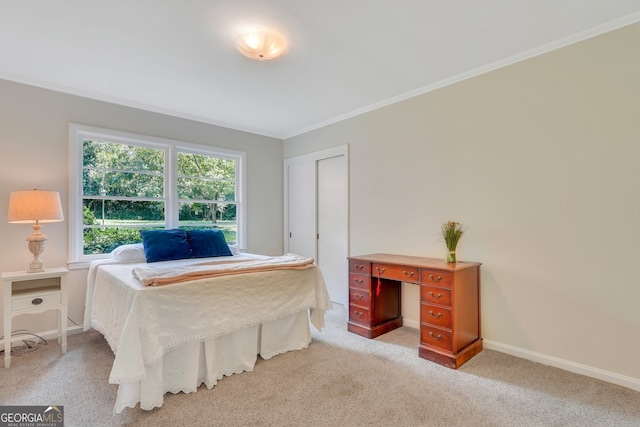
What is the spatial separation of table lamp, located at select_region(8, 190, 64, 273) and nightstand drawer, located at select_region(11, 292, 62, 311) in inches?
9.4

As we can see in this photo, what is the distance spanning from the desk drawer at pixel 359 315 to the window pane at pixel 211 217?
6.83ft

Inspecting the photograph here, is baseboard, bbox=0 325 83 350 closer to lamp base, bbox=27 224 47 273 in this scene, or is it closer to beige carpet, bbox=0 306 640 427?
beige carpet, bbox=0 306 640 427

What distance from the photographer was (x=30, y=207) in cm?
255

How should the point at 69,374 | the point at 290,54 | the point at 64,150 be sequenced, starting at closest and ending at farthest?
1. the point at 69,374
2. the point at 290,54
3. the point at 64,150

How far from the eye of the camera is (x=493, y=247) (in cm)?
272

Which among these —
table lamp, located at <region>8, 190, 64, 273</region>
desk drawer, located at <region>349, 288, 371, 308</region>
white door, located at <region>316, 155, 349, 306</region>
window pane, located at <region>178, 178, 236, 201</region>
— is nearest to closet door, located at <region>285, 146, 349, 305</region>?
white door, located at <region>316, 155, 349, 306</region>

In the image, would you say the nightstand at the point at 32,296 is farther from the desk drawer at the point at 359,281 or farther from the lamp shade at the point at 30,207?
the desk drawer at the point at 359,281

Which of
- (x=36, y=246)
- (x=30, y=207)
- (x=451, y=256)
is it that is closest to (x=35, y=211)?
(x=30, y=207)

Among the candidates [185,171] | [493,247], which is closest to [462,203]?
[493,247]

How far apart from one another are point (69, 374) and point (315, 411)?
6.13 feet

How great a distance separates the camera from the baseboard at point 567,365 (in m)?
2.09

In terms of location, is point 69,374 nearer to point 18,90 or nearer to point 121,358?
point 121,358

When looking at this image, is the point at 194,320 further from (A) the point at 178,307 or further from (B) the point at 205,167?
(B) the point at 205,167

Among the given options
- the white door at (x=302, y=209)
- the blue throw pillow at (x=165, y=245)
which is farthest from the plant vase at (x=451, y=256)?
the blue throw pillow at (x=165, y=245)
